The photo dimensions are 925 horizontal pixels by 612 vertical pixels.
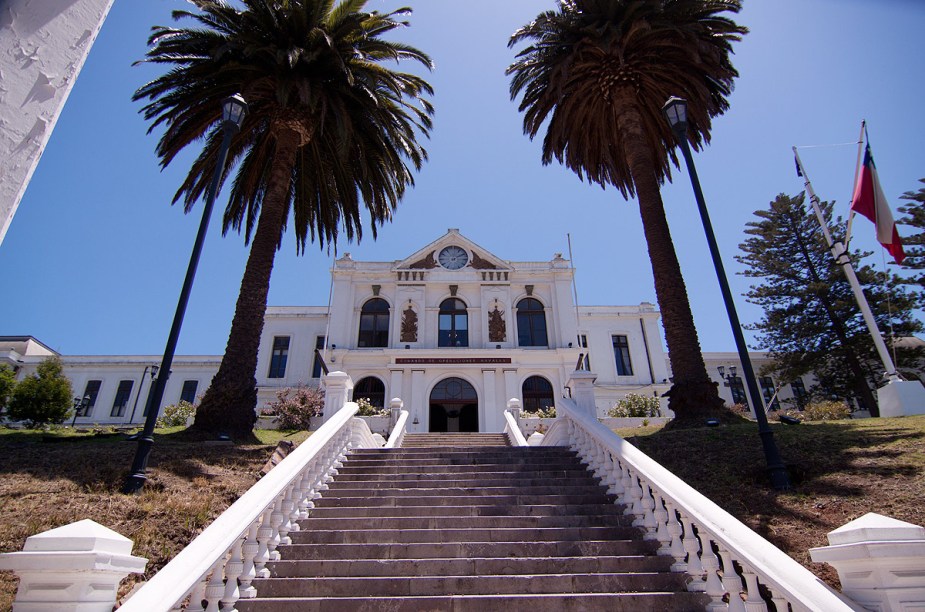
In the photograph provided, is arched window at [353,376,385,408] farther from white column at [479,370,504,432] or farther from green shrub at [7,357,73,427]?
green shrub at [7,357,73,427]

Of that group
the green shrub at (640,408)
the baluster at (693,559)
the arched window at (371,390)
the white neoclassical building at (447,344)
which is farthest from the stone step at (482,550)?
the arched window at (371,390)

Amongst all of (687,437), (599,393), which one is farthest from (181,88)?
(599,393)

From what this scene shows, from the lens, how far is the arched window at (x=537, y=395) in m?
25.5

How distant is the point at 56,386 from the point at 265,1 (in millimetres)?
21846

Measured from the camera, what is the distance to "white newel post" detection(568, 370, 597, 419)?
32.1ft

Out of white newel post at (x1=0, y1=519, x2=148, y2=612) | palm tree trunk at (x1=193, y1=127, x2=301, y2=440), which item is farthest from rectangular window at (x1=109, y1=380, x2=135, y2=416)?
white newel post at (x1=0, y1=519, x2=148, y2=612)

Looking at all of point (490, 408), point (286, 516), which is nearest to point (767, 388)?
point (490, 408)

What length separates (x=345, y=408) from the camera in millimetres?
9555

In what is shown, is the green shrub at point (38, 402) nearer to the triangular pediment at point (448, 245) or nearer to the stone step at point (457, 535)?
the triangular pediment at point (448, 245)

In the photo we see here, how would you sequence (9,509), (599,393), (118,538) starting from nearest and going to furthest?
(118,538) < (9,509) < (599,393)

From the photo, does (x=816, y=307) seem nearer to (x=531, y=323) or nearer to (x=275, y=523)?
(x=531, y=323)

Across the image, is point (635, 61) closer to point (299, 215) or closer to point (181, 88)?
point (299, 215)

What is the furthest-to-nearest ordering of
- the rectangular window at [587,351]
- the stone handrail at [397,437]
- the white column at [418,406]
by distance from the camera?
the rectangular window at [587,351]
the white column at [418,406]
the stone handrail at [397,437]

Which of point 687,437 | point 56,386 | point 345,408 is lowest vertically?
point 687,437
